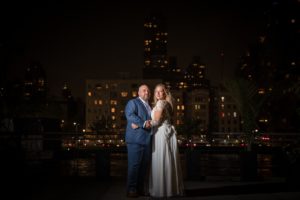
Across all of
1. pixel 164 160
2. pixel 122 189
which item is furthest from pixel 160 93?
pixel 122 189

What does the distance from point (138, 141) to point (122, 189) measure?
1874 millimetres

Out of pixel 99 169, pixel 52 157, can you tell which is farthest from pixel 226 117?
pixel 99 169

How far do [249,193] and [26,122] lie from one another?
1563 cm

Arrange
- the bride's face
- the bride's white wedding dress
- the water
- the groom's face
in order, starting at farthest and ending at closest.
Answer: the water, the groom's face, the bride's face, the bride's white wedding dress

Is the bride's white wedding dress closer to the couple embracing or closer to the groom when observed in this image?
the couple embracing

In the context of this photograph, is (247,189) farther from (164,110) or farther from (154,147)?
(164,110)

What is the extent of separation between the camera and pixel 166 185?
1091 cm

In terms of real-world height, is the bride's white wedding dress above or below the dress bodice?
below

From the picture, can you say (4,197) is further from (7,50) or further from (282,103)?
(282,103)

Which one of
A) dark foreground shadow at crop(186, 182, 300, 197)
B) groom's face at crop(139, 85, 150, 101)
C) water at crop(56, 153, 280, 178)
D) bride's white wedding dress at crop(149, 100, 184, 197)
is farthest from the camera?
water at crop(56, 153, 280, 178)

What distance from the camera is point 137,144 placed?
11039 millimetres

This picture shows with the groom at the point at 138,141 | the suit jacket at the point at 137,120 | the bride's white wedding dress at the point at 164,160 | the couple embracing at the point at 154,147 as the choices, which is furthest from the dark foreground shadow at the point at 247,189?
the suit jacket at the point at 137,120

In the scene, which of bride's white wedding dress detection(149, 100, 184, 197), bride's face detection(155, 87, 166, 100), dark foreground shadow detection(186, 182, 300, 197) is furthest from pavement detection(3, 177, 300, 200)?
bride's face detection(155, 87, 166, 100)

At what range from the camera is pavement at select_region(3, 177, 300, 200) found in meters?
11.3
